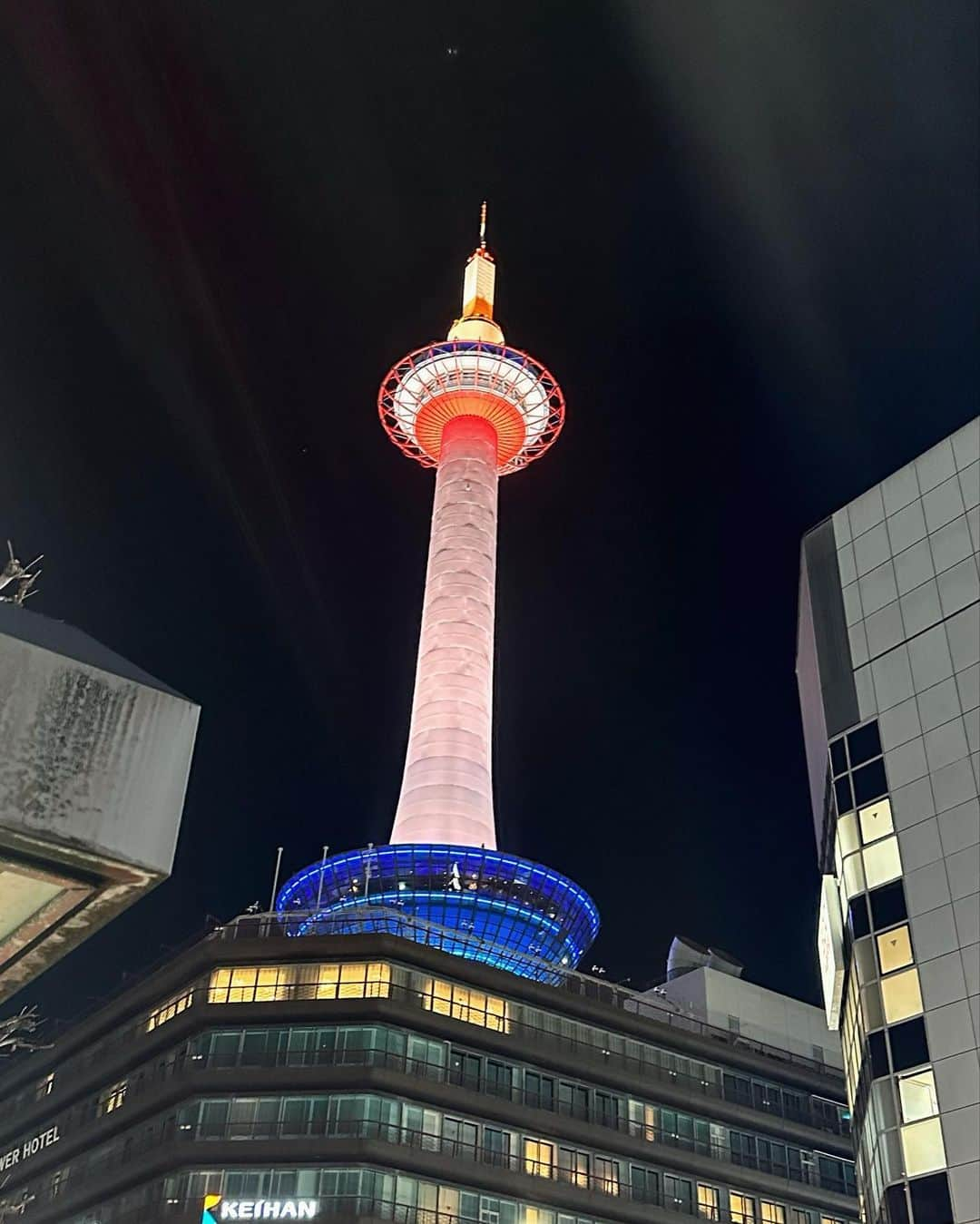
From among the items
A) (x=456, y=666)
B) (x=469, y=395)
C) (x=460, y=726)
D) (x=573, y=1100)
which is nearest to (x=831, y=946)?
(x=573, y=1100)

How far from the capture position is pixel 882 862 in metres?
43.3

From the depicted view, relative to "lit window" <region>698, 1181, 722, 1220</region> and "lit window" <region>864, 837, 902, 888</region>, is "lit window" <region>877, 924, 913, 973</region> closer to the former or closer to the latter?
"lit window" <region>864, 837, 902, 888</region>

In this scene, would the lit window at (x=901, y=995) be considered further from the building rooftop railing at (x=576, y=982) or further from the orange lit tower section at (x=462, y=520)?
the orange lit tower section at (x=462, y=520)

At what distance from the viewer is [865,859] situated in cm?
4403

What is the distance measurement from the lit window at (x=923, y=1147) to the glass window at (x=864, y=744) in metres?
12.5

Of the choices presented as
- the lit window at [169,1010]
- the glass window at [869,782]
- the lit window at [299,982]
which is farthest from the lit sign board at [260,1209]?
the glass window at [869,782]

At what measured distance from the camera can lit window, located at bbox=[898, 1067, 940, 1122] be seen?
1502 inches

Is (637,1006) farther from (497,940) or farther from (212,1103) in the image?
(212,1103)

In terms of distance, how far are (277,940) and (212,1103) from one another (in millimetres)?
10192

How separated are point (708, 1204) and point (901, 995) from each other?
164ft

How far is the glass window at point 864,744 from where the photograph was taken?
45.5 metres

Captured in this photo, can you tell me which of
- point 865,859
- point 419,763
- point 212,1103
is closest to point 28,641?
point 865,859

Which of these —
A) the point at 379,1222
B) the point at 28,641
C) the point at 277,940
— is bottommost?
the point at 28,641

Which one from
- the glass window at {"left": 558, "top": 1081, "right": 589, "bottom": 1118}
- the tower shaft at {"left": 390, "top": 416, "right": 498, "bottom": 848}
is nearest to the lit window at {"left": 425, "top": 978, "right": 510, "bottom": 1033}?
the glass window at {"left": 558, "top": 1081, "right": 589, "bottom": 1118}
